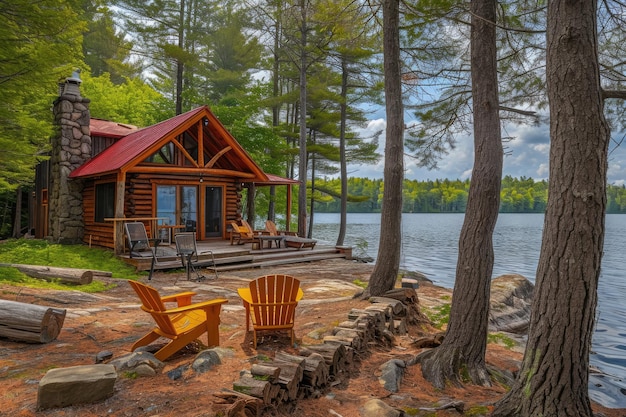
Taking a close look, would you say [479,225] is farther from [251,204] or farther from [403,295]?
[251,204]

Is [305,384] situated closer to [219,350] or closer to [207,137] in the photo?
[219,350]

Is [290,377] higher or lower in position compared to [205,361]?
higher

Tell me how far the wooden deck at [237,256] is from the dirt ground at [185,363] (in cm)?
291

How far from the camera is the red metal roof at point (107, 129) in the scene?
49.2 ft

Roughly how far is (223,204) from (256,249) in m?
2.41

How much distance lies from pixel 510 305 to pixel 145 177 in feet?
37.0

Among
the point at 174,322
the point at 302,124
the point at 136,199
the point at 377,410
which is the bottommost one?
the point at 377,410

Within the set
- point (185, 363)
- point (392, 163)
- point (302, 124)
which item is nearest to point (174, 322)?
point (185, 363)

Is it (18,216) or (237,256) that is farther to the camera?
(18,216)

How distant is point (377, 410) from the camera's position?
323 cm

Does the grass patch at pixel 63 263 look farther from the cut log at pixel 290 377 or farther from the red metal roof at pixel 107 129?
the cut log at pixel 290 377

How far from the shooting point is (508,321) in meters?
8.07

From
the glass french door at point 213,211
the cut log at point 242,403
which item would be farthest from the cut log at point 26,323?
the glass french door at point 213,211

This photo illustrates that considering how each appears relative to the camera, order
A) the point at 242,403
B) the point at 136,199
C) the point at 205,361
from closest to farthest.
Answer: the point at 242,403 → the point at 205,361 → the point at 136,199
